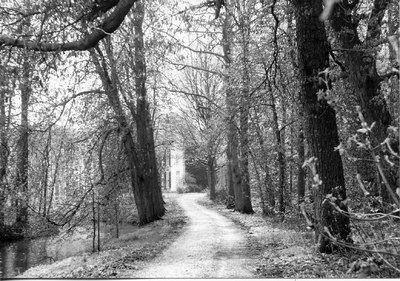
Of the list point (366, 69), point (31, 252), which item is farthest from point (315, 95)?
point (31, 252)

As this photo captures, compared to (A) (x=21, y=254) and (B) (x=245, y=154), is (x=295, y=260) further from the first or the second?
(B) (x=245, y=154)

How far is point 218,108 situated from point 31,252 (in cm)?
555

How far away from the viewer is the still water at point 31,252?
16.9 ft

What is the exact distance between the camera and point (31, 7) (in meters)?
3.84

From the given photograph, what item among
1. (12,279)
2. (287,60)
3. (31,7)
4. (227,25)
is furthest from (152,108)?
(12,279)

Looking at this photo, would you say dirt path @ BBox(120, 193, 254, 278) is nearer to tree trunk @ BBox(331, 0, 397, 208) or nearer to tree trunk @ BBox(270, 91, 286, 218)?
tree trunk @ BBox(331, 0, 397, 208)

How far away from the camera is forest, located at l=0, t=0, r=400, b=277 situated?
3.45 metres

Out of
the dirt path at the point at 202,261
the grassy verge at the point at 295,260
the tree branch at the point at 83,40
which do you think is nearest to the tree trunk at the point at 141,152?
the dirt path at the point at 202,261

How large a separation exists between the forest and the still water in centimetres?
18

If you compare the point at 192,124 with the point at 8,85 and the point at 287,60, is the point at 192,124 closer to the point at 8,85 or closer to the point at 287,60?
the point at 287,60

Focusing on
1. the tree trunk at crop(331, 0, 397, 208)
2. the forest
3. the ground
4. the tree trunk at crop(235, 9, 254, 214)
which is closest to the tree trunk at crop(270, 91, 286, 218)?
the forest

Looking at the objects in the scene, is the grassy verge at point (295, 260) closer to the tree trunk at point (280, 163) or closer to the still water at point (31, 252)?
the tree trunk at point (280, 163)

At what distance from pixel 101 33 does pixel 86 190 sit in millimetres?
3448

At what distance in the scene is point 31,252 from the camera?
5.79 meters
